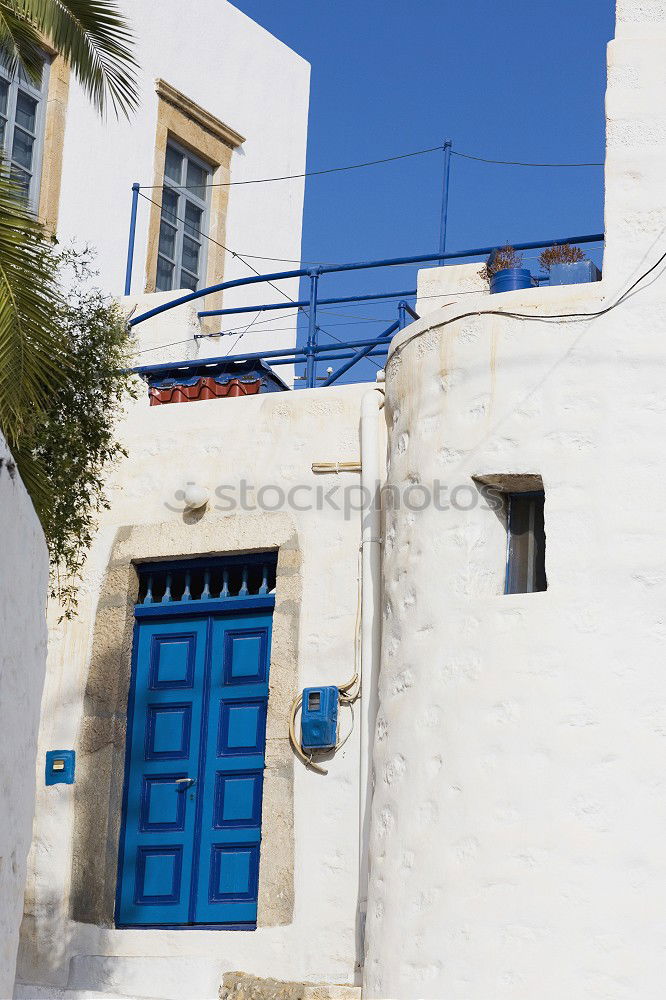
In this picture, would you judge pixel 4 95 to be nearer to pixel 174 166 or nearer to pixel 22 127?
pixel 22 127

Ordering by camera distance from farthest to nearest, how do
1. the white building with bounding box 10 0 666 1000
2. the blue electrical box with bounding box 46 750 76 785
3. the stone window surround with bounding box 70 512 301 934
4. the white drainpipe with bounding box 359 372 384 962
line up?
the blue electrical box with bounding box 46 750 76 785, the stone window surround with bounding box 70 512 301 934, the white drainpipe with bounding box 359 372 384 962, the white building with bounding box 10 0 666 1000

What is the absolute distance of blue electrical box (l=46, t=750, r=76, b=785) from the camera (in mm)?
10273

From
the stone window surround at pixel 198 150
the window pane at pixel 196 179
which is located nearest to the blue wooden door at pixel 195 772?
the stone window surround at pixel 198 150

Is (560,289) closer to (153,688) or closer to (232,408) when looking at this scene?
(232,408)

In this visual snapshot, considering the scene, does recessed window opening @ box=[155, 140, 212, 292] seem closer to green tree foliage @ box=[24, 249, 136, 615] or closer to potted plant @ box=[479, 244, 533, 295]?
green tree foliage @ box=[24, 249, 136, 615]

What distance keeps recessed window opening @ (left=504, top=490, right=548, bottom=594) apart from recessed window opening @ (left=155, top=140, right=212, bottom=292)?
6566mm

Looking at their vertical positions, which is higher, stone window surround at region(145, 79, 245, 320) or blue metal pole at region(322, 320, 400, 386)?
stone window surround at region(145, 79, 245, 320)

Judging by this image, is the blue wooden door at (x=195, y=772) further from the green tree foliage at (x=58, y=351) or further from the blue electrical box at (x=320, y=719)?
the green tree foliage at (x=58, y=351)

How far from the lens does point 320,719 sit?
947 cm

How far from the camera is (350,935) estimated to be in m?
9.15

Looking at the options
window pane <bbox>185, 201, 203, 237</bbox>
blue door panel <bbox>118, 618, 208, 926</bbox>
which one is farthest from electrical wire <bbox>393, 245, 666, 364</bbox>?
window pane <bbox>185, 201, 203, 237</bbox>

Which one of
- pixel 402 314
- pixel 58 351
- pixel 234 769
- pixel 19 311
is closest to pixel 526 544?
pixel 402 314

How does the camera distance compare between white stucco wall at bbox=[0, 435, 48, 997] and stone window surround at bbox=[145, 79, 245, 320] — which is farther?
stone window surround at bbox=[145, 79, 245, 320]

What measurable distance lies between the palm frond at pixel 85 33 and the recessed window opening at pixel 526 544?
3180mm
